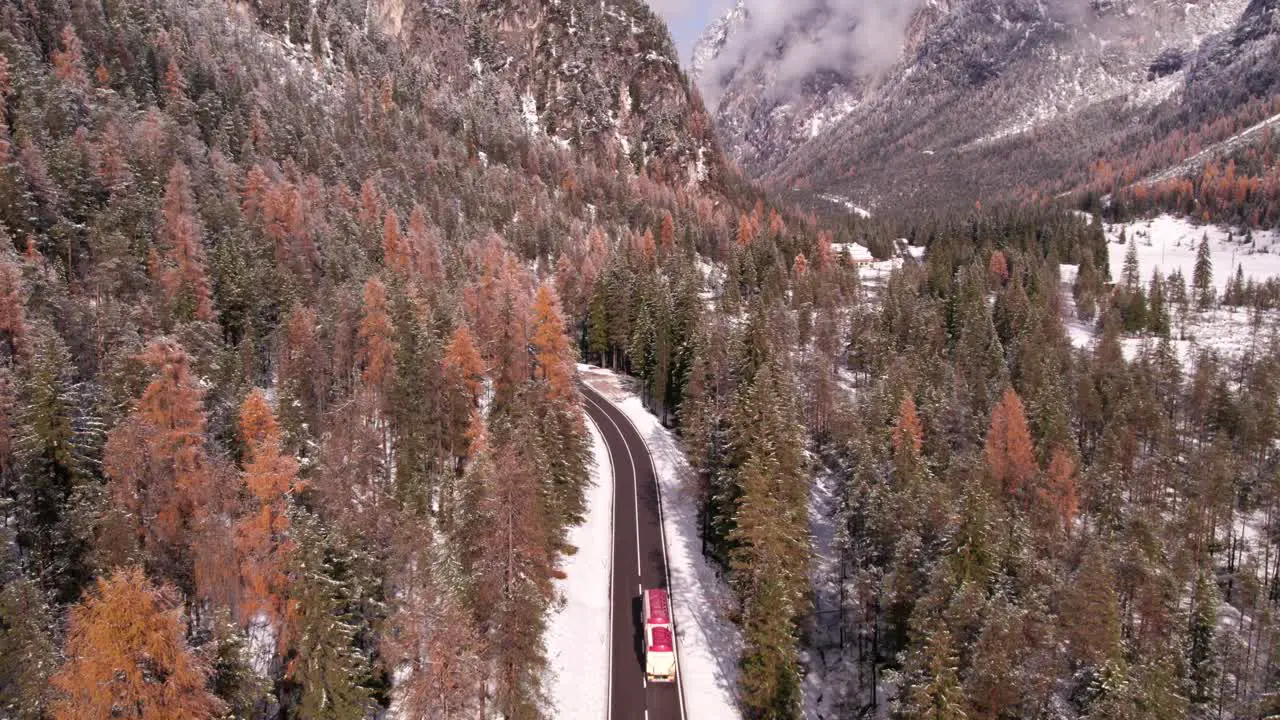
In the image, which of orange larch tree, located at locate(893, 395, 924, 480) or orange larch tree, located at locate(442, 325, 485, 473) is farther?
orange larch tree, located at locate(893, 395, 924, 480)

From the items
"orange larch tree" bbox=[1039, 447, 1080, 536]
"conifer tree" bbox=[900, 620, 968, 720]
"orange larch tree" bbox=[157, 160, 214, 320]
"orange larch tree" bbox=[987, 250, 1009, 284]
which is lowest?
"conifer tree" bbox=[900, 620, 968, 720]

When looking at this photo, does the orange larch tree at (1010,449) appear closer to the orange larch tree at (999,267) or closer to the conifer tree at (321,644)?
the conifer tree at (321,644)

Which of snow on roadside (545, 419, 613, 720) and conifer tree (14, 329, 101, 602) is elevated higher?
conifer tree (14, 329, 101, 602)

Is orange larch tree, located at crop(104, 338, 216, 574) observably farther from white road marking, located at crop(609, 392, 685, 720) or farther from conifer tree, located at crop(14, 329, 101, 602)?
white road marking, located at crop(609, 392, 685, 720)

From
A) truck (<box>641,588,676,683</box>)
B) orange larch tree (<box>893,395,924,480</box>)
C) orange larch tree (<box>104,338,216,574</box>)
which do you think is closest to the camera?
orange larch tree (<box>104,338,216,574</box>)

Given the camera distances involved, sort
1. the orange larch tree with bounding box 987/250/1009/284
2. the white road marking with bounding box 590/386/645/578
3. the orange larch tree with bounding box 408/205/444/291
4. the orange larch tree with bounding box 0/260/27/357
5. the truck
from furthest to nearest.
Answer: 1. the orange larch tree with bounding box 987/250/1009/284
2. the orange larch tree with bounding box 408/205/444/291
3. the white road marking with bounding box 590/386/645/578
4. the orange larch tree with bounding box 0/260/27/357
5. the truck

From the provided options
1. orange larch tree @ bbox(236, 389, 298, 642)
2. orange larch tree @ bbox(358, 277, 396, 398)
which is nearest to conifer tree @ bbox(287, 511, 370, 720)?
orange larch tree @ bbox(236, 389, 298, 642)

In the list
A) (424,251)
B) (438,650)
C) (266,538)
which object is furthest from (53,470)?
(424,251)
